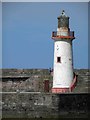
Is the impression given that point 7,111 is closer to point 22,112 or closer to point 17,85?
point 22,112

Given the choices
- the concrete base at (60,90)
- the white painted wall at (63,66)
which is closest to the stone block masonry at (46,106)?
the concrete base at (60,90)

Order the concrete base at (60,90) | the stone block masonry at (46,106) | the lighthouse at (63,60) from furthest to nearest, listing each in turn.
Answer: the lighthouse at (63,60) < the concrete base at (60,90) < the stone block masonry at (46,106)

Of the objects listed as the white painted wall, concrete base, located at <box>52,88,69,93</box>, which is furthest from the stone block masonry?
the white painted wall

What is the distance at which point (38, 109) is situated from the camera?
30.2m

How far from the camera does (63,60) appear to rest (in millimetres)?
33094

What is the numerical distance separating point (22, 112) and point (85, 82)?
4760 mm

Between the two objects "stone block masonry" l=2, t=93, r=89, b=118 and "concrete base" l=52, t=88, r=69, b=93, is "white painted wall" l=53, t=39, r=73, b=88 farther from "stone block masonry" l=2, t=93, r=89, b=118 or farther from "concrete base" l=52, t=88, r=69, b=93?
"stone block masonry" l=2, t=93, r=89, b=118

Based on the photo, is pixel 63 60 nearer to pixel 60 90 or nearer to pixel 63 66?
pixel 63 66

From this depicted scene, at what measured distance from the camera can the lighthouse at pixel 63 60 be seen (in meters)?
33.0

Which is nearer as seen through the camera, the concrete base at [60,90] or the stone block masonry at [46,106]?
the stone block masonry at [46,106]

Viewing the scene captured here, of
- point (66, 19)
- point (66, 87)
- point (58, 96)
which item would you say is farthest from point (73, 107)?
Answer: point (66, 19)

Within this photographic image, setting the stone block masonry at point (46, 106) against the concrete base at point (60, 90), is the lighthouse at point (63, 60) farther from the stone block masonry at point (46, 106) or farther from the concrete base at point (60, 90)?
the stone block masonry at point (46, 106)

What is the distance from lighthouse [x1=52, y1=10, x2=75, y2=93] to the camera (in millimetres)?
33000

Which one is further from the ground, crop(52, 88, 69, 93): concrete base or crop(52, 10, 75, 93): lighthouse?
crop(52, 10, 75, 93): lighthouse
